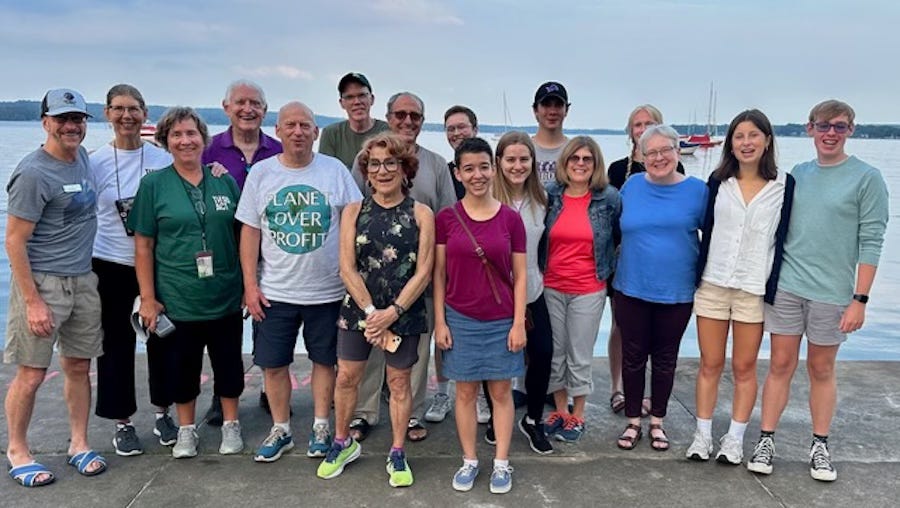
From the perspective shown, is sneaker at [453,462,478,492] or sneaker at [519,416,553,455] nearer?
sneaker at [453,462,478,492]

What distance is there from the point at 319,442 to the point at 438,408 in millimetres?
872

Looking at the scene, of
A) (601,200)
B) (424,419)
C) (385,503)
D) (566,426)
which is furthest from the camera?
(424,419)

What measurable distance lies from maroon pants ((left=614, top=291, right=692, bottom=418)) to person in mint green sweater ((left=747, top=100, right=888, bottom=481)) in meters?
0.47

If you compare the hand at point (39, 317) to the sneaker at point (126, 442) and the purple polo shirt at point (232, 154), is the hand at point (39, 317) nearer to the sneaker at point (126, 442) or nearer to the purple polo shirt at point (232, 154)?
the sneaker at point (126, 442)

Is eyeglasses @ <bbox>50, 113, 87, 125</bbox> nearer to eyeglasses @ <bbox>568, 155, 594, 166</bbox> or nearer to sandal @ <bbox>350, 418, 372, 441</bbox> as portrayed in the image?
sandal @ <bbox>350, 418, 372, 441</bbox>

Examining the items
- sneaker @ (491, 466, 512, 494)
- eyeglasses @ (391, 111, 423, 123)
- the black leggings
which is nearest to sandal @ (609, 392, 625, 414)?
the black leggings

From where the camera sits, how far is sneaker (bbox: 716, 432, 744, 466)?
351 cm

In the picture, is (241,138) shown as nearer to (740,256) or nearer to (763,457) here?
(740,256)

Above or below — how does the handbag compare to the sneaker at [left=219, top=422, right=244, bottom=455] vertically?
above

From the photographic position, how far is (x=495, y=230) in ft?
10.3

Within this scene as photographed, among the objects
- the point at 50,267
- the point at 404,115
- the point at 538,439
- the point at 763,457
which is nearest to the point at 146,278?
the point at 50,267

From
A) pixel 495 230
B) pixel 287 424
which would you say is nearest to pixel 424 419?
pixel 287 424

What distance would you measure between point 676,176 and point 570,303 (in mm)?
888

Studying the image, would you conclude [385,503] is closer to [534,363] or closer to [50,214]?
[534,363]
